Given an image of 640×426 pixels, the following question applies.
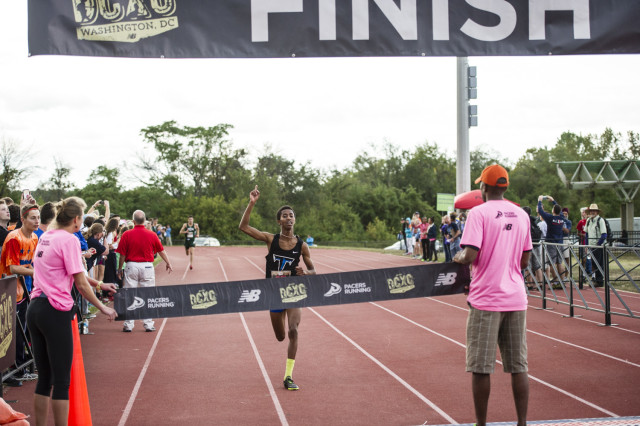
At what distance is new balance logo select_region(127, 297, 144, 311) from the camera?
5.55 meters

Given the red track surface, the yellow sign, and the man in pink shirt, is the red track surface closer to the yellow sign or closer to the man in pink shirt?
the yellow sign

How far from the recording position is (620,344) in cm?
899

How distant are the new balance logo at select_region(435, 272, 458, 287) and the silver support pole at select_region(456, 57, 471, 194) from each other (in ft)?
9.97

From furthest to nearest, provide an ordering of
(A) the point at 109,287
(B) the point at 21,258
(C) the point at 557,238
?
(C) the point at 557,238 → (B) the point at 21,258 → (A) the point at 109,287

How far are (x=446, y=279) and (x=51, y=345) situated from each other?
3.50 m

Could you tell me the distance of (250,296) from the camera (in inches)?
236

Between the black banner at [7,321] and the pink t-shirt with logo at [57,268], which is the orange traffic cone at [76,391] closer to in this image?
→ the pink t-shirt with logo at [57,268]

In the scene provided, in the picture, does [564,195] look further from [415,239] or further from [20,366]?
[20,366]

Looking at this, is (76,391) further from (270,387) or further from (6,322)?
(270,387)

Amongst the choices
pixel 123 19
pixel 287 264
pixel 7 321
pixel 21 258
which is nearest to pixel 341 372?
pixel 287 264

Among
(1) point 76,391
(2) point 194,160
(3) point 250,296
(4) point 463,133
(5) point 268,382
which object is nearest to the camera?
(1) point 76,391

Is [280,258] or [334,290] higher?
[280,258]

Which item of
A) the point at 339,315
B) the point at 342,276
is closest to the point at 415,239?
the point at 339,315

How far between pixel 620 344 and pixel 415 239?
20.6 m
